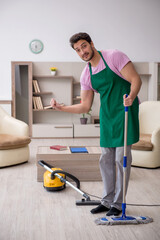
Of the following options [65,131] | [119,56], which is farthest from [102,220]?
[65,131]

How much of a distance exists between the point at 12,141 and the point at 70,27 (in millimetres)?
3718

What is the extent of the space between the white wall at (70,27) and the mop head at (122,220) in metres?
4.78

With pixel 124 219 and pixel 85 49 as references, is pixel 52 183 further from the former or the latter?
pixel 85 49

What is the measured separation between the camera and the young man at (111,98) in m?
2.13

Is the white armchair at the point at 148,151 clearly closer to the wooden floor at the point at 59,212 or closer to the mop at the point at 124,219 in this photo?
the wooden floor at the point at 59,212

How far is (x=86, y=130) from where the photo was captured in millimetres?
6266

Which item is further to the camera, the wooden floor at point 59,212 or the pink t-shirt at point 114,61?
the pink t-shirt at point 114,61

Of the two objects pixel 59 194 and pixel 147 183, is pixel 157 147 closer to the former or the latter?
pixel 147 183

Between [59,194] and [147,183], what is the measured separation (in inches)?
38.0

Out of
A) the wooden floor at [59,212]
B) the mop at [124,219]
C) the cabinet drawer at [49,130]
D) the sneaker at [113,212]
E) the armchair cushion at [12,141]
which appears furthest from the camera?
the cabinet drawer at [49,130]

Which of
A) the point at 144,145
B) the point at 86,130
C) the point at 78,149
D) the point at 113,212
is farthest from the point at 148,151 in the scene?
the point at 86,130

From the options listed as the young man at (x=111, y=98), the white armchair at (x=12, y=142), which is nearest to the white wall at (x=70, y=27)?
the white armchair at (x=12, y=142)

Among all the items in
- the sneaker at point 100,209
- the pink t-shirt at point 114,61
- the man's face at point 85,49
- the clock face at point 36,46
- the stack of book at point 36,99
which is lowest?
the sneaker at point 100,209

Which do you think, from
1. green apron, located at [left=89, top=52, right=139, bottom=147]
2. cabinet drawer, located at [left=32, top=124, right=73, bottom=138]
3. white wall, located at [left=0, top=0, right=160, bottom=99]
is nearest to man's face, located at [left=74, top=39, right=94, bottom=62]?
green apron, located at [left=89, top=52, right=139, bottom=147]
